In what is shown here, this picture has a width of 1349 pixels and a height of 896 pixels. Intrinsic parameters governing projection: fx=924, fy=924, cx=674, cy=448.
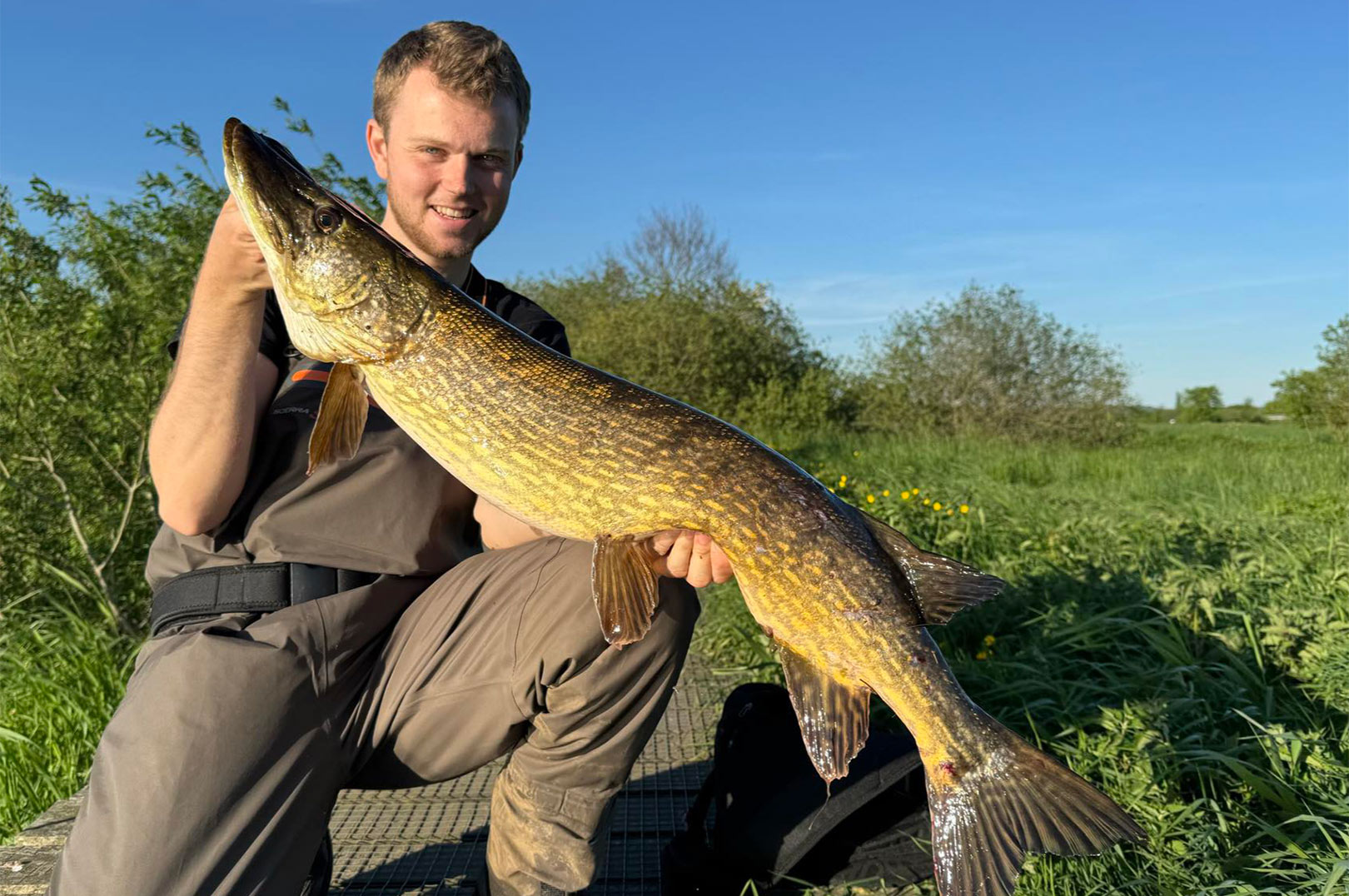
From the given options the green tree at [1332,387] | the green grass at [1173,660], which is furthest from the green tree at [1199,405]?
the green grass at [1173,660]

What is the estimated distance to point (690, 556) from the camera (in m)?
1.97

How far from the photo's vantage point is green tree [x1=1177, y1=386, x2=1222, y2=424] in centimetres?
3759

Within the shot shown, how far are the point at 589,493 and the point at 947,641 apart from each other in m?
2.31

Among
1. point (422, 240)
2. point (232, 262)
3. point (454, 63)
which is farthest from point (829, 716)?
point (454, 63)

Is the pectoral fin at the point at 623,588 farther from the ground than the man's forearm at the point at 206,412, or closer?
closer

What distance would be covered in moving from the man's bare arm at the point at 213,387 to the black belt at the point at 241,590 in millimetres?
→ 136

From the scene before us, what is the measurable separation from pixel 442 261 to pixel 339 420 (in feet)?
2.75

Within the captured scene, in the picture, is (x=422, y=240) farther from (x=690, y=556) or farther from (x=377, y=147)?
(x=690, y=556)

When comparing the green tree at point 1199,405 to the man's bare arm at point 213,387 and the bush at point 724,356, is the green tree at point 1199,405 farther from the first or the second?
the man's bare arm at point 213,387

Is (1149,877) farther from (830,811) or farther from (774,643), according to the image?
(774,643)

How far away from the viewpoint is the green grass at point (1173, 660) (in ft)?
6.98

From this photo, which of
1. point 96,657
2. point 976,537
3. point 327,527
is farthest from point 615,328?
point 327,527

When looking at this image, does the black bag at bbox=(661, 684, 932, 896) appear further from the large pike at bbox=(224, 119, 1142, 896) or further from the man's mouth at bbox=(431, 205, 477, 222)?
the man's mouth at bbox=(431, 205, 477, 222)

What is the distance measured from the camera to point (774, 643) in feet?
6.42
